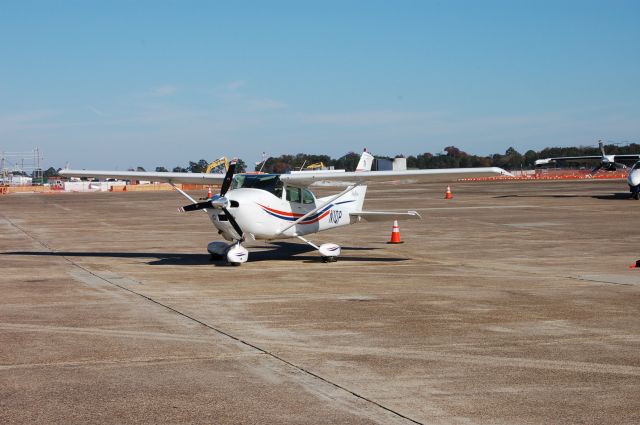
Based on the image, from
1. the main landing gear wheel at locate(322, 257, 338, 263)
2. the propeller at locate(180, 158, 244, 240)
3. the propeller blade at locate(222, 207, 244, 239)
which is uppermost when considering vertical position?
the propeller at locate(180, 158, 244, 240)

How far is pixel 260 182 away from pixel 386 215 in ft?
10.3

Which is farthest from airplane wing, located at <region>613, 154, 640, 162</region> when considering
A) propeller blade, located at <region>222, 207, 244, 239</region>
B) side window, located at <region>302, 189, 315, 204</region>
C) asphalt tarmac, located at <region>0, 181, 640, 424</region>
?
propeller blade, located at <region>222, 207, 244, 239</region>

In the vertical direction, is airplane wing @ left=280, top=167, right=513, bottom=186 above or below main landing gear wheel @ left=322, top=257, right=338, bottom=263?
above

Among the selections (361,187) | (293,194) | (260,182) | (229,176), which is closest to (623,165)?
(361,187)

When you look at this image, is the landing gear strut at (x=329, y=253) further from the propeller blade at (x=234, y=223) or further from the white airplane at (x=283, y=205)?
the propeller blade at (x=234, y=223)

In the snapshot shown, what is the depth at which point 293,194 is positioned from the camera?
18.5 meters

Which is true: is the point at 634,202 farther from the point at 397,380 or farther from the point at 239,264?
the point at 397,380

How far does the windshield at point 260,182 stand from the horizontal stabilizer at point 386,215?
8.54 ft

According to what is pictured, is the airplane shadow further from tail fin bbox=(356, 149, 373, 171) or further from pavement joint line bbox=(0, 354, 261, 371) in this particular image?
pavement joint line bbox=(0, 354, 261, 371)

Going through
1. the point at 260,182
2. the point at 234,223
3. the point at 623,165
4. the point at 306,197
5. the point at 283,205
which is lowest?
the point at 234,223

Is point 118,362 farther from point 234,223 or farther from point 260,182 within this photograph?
point 260,182

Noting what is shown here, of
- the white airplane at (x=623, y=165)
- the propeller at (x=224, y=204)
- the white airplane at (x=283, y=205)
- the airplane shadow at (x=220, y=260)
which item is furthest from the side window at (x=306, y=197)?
the white airplane at (x=623, y=165)

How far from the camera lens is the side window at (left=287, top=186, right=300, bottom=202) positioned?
18.4 m

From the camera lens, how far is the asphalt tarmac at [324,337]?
21.3 feet
